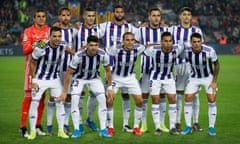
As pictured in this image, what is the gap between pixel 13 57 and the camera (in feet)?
106

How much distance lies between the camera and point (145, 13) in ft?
124

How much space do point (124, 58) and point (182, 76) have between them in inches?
54.2

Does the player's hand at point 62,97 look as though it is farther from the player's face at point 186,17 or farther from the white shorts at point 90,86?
the player's face at point 186,17

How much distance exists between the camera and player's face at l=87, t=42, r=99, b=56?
1030 cm

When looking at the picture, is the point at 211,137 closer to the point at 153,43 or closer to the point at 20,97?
the point at 153,43

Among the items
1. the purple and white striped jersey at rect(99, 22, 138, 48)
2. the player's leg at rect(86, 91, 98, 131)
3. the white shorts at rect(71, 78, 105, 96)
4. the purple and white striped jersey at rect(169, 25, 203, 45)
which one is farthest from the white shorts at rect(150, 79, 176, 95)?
the player's leg at rect(86, 91, 98, 131)

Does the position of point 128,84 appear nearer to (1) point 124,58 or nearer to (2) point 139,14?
(1) point 124,58

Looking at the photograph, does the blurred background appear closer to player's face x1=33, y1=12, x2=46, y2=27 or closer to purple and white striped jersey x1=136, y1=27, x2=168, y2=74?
purple and white striped jersey x1=136, y1=27, x2=168, y2=74

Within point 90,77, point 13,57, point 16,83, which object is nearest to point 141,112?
point 90,77

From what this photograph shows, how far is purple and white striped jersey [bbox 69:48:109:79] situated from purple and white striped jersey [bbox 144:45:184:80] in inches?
→ 38.2

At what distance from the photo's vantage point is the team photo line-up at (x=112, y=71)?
1045 centimetres

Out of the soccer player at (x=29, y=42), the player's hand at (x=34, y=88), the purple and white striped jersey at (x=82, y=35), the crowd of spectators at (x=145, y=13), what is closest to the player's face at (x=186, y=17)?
the purple and white striped jersey at (x=82, y=35)

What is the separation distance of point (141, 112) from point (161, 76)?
0.82 metres

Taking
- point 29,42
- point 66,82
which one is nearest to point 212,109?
point 66,82
